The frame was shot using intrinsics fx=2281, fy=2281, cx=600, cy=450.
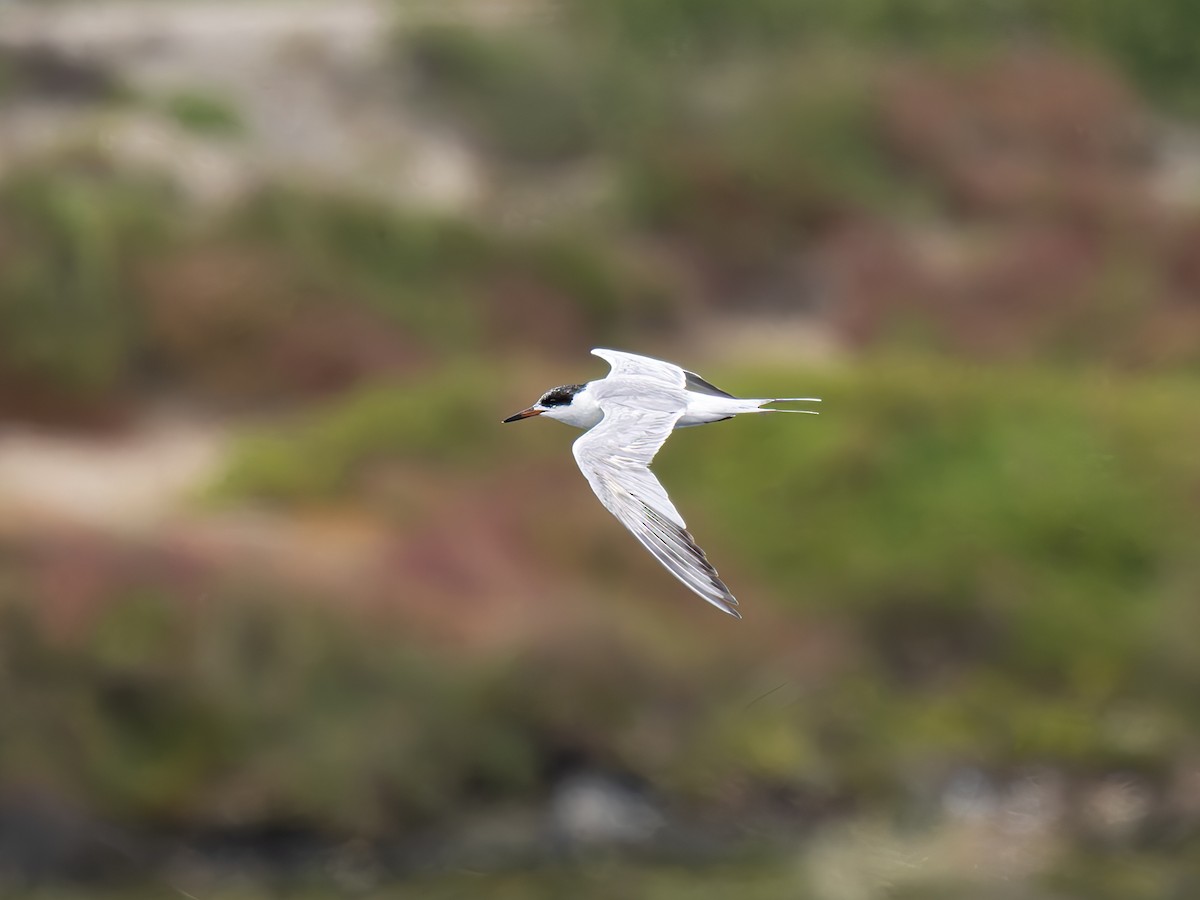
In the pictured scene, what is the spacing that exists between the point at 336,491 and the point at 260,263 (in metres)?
3.92

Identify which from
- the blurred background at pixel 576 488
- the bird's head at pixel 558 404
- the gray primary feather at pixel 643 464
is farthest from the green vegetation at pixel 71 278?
the gray primary feather at pixel 643 464

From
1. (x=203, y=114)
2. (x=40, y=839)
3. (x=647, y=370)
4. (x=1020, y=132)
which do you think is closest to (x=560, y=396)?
(x=647, y=370)

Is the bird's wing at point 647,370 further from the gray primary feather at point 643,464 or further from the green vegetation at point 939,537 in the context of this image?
the green vegetation at point 939,537

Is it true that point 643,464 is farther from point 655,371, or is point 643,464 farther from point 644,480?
point 655,371

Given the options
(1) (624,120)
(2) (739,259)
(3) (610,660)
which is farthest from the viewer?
(1) (624,120)

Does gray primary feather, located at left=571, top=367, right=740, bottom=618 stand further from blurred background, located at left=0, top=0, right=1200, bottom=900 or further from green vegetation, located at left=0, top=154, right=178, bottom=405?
green vegetation, located at left=0, top=154, right=178, bottom=405

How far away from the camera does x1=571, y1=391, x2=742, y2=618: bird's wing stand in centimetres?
582

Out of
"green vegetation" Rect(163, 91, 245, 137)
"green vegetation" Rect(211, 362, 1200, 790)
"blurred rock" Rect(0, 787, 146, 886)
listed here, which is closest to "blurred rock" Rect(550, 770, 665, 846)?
"green vegetation" Rect(211, 362, 1200, 790)

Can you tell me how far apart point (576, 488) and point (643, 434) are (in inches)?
287

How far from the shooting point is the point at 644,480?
6312 mm

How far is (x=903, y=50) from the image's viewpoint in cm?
2500

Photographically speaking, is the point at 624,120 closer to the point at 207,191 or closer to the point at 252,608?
the point at 207,191

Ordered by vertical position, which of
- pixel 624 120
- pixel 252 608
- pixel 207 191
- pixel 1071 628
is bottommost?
pixel 252 608

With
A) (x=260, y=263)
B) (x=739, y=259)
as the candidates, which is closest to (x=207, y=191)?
(x=260, y=263)
